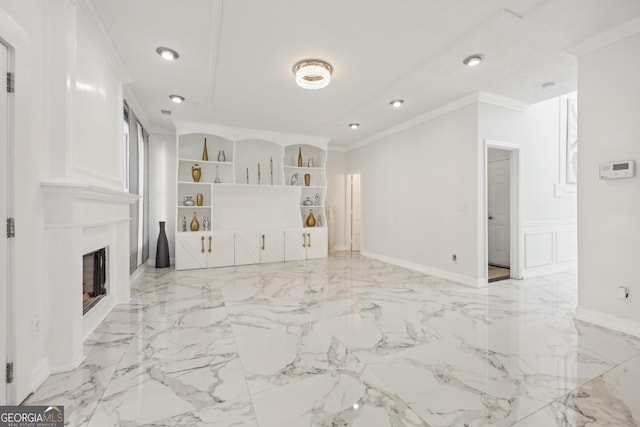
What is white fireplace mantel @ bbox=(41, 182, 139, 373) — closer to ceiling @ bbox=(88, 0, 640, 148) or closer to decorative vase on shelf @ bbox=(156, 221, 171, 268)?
ceiling @ bbox=(88, 0, 640, 148)

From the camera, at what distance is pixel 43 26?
1878 mm

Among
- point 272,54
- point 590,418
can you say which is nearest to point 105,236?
point 272,54

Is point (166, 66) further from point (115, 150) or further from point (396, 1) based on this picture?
point (396, 1)

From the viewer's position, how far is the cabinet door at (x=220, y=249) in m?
5.18

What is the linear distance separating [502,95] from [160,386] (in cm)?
497

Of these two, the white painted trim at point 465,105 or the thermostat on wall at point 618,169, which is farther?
the white painted trim at point 465,105

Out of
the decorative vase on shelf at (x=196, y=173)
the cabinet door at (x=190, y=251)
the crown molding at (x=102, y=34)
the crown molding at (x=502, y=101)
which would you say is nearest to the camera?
the crown molding at (x=102, y=34)

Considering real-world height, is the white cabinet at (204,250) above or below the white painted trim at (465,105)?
below

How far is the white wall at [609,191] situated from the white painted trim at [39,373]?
4.44m

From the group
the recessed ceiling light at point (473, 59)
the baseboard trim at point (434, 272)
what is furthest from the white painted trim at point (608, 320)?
the recessed ceiling light at point (473, 59)

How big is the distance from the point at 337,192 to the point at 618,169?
5232 mm

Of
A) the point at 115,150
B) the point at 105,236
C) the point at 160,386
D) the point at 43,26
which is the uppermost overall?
the point at 43,26

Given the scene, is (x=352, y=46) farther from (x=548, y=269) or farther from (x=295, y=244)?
(x=548, y=269)

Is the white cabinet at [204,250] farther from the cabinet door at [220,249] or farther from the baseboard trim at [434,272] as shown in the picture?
the baseboard trim at [434,272]
